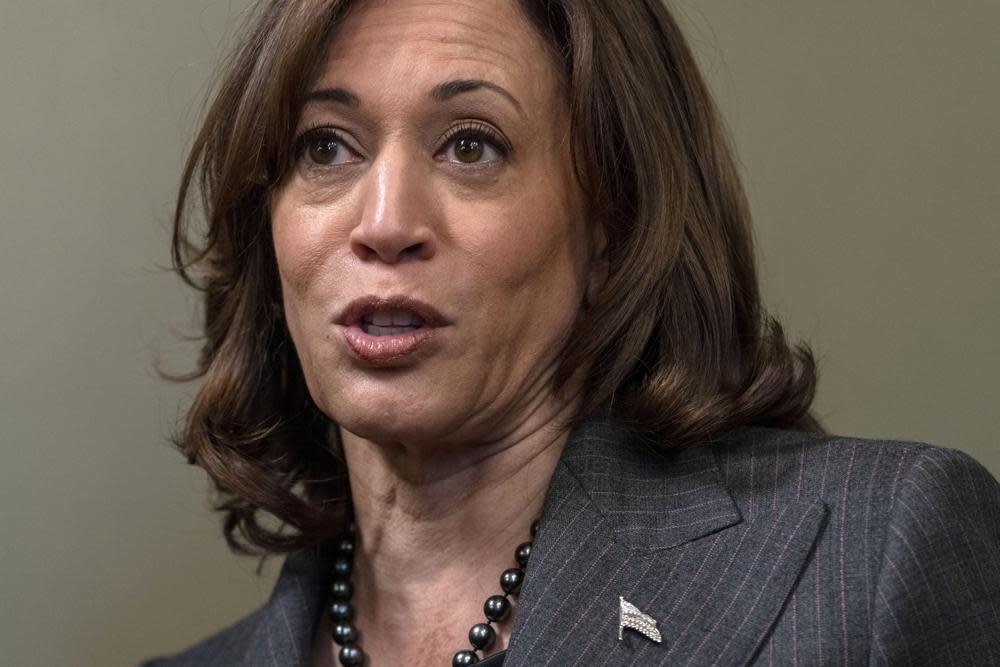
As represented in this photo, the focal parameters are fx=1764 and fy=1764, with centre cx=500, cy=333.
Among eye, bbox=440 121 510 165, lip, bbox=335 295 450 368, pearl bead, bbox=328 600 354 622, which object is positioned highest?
eye, bbox=440 121 510 165

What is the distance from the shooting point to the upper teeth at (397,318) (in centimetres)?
211

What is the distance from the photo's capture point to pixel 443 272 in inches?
82.3

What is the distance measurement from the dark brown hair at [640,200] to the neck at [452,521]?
0.32 ft

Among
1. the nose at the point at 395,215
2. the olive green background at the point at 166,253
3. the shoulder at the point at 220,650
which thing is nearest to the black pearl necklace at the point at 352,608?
the shoulder at the point at 220,650

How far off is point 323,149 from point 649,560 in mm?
661

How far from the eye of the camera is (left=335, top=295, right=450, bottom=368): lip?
6.86ft

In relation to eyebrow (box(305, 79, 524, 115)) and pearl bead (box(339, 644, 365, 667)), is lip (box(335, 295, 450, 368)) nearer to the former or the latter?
eyebrow (box(305, 79, 524, 115))

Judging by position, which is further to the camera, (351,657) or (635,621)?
(351,657)

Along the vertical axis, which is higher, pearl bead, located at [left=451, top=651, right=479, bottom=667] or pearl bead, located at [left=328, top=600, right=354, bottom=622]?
pearl bead, located at [left=451, top=651, right=479, bottom=667]

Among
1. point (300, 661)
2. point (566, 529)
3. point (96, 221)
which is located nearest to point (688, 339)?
point (566, 529)

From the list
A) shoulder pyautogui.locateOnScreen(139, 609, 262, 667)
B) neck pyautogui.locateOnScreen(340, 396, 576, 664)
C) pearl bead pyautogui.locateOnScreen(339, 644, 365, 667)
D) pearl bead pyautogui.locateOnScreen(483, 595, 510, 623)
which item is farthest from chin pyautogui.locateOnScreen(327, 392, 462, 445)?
shoulder pyautogui.locateOnScreen(139, 609, 262, 667)

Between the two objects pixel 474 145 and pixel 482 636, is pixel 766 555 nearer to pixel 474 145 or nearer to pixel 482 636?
pixel 482 636

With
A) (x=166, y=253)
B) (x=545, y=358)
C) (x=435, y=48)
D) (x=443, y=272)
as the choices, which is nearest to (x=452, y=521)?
(x=545, y=358)

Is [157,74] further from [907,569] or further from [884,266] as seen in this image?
[907,569]
